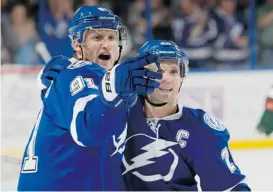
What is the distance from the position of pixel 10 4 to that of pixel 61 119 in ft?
12.5

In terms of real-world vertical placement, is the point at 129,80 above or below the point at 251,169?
above

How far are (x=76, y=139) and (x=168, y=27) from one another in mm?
3665

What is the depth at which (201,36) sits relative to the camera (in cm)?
509

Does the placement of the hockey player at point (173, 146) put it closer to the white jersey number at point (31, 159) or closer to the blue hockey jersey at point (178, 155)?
the blue hockey jersey at point (178, 155)

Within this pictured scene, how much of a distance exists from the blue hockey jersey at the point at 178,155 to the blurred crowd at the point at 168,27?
10.1 ft

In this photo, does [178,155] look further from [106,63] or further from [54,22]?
[54,22]

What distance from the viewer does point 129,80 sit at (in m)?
1.43

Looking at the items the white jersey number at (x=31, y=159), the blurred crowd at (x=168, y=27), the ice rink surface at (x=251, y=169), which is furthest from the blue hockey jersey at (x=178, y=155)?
the blurred crowd at (x=168, y=27)

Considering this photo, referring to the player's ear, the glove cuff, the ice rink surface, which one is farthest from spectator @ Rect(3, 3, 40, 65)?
the glove cuff

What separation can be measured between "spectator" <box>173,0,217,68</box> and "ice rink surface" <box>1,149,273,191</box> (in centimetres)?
119

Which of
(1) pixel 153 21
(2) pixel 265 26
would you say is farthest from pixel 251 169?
(1) pixel 153 21

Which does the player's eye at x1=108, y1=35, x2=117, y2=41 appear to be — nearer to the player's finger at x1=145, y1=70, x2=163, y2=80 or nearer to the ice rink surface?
the player's finger at x1=145, y1=70, x2=163, y2=80

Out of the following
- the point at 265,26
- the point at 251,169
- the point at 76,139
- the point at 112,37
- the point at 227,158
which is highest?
the point at 112,37

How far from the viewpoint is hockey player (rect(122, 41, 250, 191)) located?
71.9 inches
